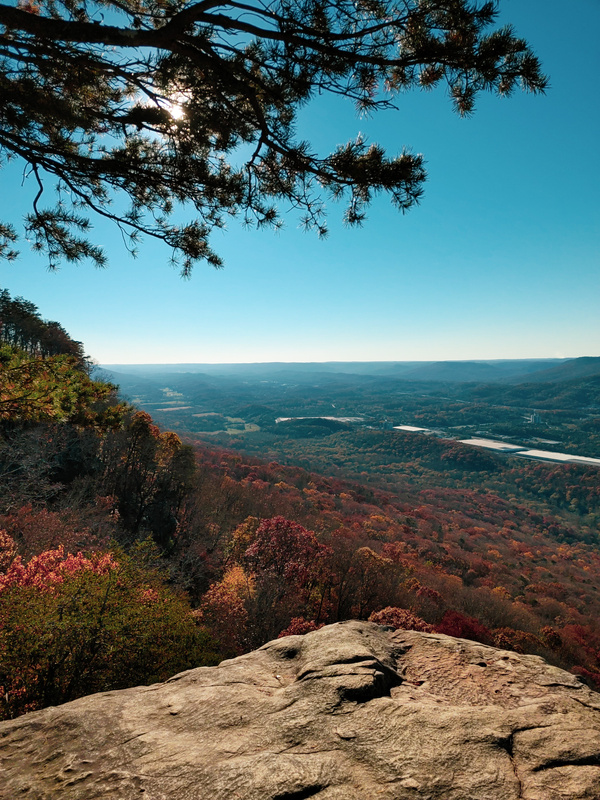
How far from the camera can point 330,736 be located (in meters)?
4.53

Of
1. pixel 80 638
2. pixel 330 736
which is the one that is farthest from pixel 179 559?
pixel 330 736

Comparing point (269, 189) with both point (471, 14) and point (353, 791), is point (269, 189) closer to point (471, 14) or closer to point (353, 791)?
point (471, 14)

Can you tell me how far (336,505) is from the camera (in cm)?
7756

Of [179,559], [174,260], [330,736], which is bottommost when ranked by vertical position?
[179,559]

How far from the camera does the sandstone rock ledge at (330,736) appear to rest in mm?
3750

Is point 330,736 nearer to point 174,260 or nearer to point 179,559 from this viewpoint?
point 174,260

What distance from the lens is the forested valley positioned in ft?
35.1

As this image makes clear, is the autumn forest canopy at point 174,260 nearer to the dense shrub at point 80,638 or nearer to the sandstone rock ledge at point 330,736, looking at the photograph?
the dense shrub at point 80,638

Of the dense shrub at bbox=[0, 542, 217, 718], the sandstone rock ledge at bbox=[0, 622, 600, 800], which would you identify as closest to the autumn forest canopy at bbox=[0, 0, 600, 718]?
the dense shrub at bbox=[0, 542, 217, 718]

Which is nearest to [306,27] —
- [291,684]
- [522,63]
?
[522,63]

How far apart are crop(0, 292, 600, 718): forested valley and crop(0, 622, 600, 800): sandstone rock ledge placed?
17.3 feet

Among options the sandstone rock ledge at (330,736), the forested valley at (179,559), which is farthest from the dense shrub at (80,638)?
the sandstone rock ledge at (330,736)

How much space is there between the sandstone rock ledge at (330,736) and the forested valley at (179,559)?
5.28 m

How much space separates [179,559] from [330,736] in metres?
27.5
